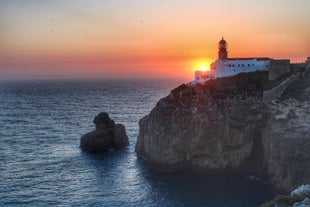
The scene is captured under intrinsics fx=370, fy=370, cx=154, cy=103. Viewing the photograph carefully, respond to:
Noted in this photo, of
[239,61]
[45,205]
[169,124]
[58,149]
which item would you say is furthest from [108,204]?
[239,61]

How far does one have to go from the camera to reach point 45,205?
42062 millimetres

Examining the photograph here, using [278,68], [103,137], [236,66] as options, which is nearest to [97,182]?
[103,137]

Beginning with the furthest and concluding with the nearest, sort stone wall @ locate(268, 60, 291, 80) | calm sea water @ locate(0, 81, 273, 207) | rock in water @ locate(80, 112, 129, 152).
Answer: rock in water @ locate(80, 112, 129, 152) → stone wall @ locate(268, 60, 291, 80) → calm sea water @ locate(0, 81, 273, 207)

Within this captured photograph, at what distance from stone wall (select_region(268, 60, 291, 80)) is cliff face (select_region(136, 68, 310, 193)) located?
2298 millimetres

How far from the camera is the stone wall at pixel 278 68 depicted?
59.6m

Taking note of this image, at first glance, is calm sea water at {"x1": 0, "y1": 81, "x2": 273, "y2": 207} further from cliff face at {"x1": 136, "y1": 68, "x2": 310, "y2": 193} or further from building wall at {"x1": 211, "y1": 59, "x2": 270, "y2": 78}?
building wall at {"x1": 211, "y1": 59, "x2": 270, "y2": 78}

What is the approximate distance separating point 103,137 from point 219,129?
23.3 m

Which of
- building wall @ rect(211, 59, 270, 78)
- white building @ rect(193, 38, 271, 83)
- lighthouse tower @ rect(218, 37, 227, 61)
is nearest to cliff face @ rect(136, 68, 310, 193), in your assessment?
building wall @ rect(211, 59, 270, 78)

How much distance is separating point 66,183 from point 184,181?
1573 cm

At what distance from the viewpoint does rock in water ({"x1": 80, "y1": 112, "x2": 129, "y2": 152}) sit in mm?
66125

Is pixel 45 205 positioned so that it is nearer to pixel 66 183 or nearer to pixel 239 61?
pixel 66 183

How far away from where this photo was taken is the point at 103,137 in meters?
67.3

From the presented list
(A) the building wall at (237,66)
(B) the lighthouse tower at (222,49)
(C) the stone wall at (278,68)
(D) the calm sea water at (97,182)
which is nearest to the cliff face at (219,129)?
(C) the stone wall at (278,68)

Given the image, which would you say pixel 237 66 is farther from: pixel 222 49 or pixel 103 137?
pixel 103 137
